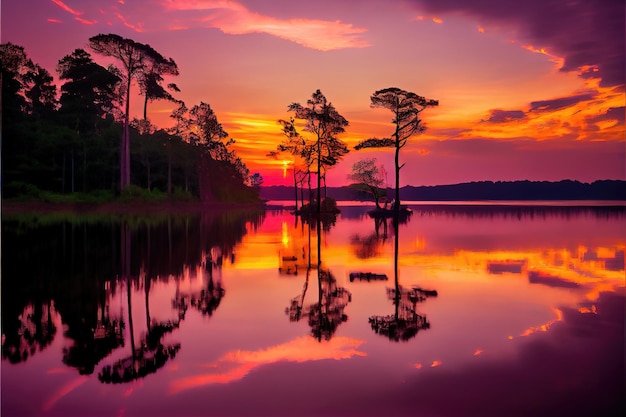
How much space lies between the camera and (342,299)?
12.0m

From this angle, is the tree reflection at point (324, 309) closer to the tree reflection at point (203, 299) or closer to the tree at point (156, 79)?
the tree reflection at point (203, 299)

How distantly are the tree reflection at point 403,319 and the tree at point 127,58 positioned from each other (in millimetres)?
53457

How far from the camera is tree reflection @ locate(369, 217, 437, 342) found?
8.95m

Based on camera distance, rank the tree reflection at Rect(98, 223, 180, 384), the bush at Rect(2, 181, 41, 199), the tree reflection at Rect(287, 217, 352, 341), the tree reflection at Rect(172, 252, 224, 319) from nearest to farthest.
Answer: the tree reflection at Rect(98, 223, 180, 384), the tree reflection at Rect(287, 217, 352, 341), the tree reflection at Rect(172, 252, 224, 319), the bush at Rect(2, 181, 41, 199)

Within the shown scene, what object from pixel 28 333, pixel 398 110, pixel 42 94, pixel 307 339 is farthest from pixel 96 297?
pixel 42 94

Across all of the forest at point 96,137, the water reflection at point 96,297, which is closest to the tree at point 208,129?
the forest at point 96,137

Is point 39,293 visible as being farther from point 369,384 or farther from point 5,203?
point 5,203

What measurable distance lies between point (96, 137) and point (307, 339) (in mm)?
64649

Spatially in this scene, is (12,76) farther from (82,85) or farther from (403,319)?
(403,319)

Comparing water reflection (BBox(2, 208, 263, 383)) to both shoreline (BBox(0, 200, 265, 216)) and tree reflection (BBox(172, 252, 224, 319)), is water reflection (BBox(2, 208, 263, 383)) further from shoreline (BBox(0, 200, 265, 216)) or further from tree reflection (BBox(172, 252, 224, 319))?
shoreline (BBox(0, 200, 265, 216))

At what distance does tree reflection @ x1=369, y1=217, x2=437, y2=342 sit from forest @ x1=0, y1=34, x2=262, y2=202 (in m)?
53.7

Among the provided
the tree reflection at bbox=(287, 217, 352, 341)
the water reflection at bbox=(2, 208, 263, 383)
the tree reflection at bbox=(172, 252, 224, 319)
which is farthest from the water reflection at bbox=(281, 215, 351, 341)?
the water reflection at bbox=(2, 208, 263, 383)

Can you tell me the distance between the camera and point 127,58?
61500 mm

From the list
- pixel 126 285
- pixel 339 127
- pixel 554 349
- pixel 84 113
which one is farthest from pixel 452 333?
pixel 84 113
